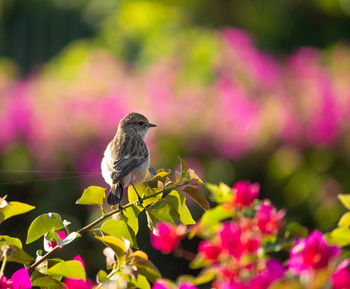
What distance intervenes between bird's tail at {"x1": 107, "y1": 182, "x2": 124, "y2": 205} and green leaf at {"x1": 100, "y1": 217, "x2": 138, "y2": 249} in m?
0.63

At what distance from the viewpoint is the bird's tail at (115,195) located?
1.96 metres

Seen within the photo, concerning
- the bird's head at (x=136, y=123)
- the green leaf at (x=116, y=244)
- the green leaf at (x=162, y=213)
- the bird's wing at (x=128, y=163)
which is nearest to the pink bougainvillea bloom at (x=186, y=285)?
the green leaf at (x=116, y=244)

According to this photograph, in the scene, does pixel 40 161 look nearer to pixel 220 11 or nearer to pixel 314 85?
pixel 314 85

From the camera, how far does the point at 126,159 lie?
2256 mm

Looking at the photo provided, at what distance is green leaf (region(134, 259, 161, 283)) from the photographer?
1095 mm

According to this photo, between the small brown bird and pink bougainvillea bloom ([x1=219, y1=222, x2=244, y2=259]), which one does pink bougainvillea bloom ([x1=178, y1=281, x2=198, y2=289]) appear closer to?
pink bougainvillea bloom ([x1=219, y1=222, x2=244, y2=259])

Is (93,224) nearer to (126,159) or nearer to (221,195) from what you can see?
(221,195)

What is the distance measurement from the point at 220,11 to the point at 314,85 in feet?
13.3

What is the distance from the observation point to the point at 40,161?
4.00m

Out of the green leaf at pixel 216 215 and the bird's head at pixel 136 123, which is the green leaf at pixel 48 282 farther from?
the bird's head at pixel 136 123

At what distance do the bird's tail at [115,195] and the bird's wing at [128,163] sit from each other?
0.02 metres

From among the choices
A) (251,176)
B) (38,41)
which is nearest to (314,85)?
(251,176)

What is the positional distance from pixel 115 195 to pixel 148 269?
0.94 m

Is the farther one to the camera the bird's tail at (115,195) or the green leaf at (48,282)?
the bird's tail at (115,195)
